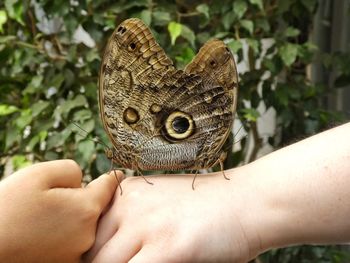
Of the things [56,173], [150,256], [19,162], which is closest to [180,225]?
[150,256]

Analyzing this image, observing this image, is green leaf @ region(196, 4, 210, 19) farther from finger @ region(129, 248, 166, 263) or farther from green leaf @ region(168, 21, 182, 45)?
finger @ region(129, 248, 166, 263)

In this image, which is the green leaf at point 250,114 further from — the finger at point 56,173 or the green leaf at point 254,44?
the finger at point 56,173

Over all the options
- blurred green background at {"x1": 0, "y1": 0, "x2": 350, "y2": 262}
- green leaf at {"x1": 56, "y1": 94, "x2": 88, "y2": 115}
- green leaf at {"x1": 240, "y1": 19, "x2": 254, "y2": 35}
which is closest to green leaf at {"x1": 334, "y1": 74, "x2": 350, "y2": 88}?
blurred green background at {"x1": 0, "y1": 0, "x2": 350, "y2": 262}

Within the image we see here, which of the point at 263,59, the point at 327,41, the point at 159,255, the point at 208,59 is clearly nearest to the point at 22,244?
the point at 159,255

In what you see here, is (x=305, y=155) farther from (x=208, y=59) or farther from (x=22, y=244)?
(x=22, y=244)

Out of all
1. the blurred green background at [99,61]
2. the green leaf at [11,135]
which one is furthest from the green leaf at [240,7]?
the green leaf at [11,135]

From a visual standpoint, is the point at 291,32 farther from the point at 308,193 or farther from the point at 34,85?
the point at 308,193

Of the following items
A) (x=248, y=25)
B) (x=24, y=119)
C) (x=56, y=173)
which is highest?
(x=248, y=25)
